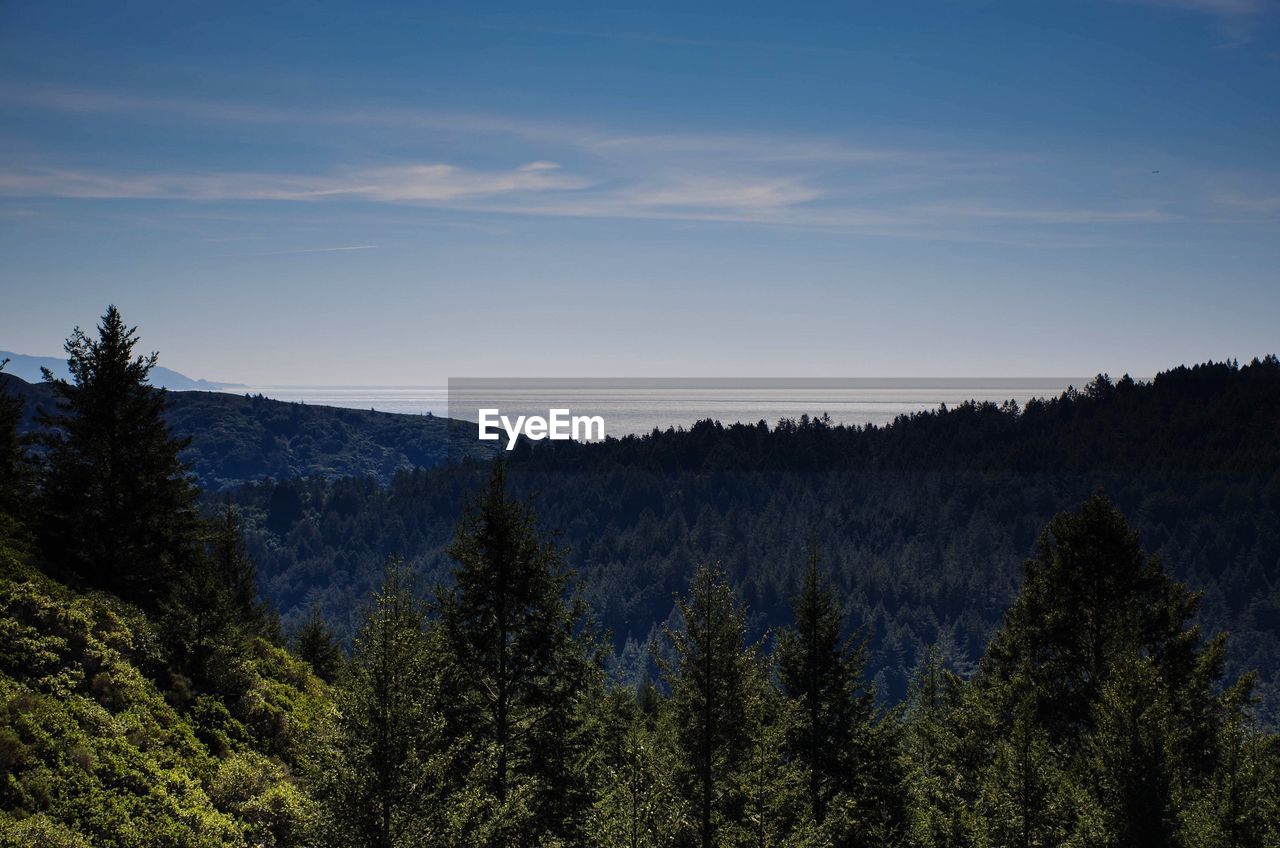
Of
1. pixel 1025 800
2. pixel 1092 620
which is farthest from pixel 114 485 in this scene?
pixel 1092 620

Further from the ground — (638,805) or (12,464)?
(12,464)

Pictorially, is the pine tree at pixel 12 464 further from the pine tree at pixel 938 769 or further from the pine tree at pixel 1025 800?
the pine tree at pixel 1025 800

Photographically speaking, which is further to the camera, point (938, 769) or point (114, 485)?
point (938, 769)

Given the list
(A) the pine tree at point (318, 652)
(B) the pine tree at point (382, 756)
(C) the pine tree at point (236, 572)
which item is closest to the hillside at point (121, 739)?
(B) the pine tree at point (382, 756)

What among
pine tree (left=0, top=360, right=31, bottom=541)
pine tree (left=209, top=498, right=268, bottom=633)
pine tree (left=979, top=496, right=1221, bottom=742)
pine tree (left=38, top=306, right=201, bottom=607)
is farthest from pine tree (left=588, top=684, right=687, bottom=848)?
pine tree (left=209, top=498, right=268, bottom=633)

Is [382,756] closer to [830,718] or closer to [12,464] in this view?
[830,718]

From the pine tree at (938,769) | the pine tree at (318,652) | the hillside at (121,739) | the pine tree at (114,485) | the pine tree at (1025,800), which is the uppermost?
the pine tree at (114,485)
